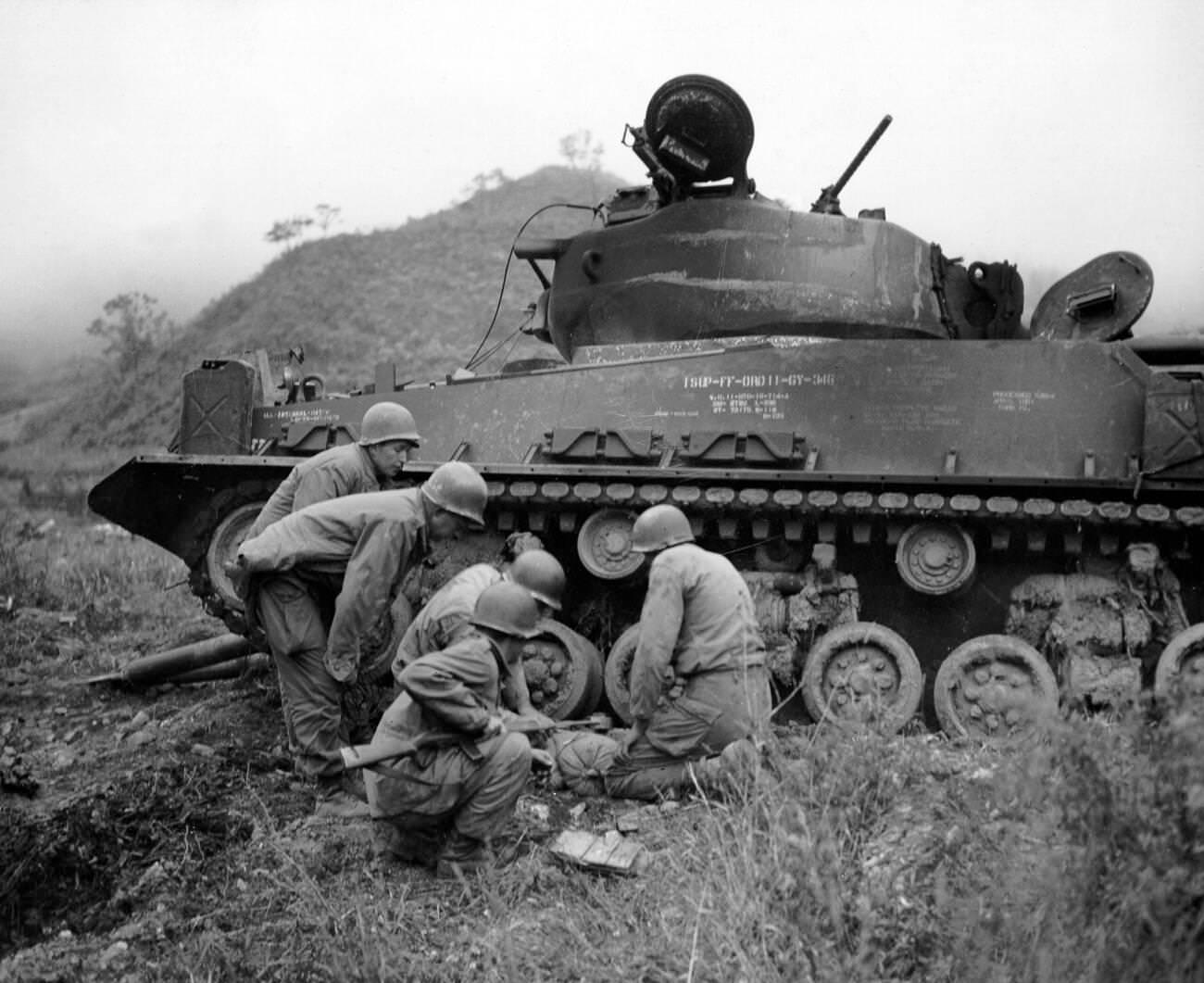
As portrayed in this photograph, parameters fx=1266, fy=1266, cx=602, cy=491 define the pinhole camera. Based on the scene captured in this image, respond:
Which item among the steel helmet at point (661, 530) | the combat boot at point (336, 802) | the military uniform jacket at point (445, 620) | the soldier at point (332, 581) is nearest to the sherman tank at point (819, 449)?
the steel helmet at point (661, 530)

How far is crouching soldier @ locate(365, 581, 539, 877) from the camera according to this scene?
5.18 meters

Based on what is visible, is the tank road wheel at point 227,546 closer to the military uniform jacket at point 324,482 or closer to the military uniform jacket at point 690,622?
the military uniform jacket at point 324,482

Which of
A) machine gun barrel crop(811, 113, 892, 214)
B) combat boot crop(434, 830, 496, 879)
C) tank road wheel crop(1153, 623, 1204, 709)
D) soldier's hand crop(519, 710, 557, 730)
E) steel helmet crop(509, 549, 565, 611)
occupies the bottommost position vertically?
combat boot crop(434, 830, 496, 879)

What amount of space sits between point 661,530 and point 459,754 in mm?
1637

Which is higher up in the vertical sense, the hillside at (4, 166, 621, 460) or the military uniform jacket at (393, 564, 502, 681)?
the hillside at (4, 166, 621, 460)

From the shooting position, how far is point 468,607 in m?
5.49

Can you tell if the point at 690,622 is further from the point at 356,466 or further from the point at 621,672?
the point at 356,466

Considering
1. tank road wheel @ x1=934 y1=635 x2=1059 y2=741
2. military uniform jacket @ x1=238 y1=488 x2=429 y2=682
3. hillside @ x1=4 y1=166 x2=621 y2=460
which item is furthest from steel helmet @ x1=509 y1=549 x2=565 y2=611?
hillside @ x1=4 y1=166 x2=621 y2=460

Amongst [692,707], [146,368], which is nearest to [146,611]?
[692,707]

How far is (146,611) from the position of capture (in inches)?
517

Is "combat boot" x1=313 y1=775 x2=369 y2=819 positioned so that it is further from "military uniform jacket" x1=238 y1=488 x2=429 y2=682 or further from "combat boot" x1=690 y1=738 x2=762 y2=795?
"combat boot" x1=690 y1=738 x2=762 y2=795

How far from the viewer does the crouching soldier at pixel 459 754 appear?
5.18 metres

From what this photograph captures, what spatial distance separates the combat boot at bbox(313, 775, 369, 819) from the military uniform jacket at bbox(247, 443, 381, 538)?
4.70 feet

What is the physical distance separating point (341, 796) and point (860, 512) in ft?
10.9
